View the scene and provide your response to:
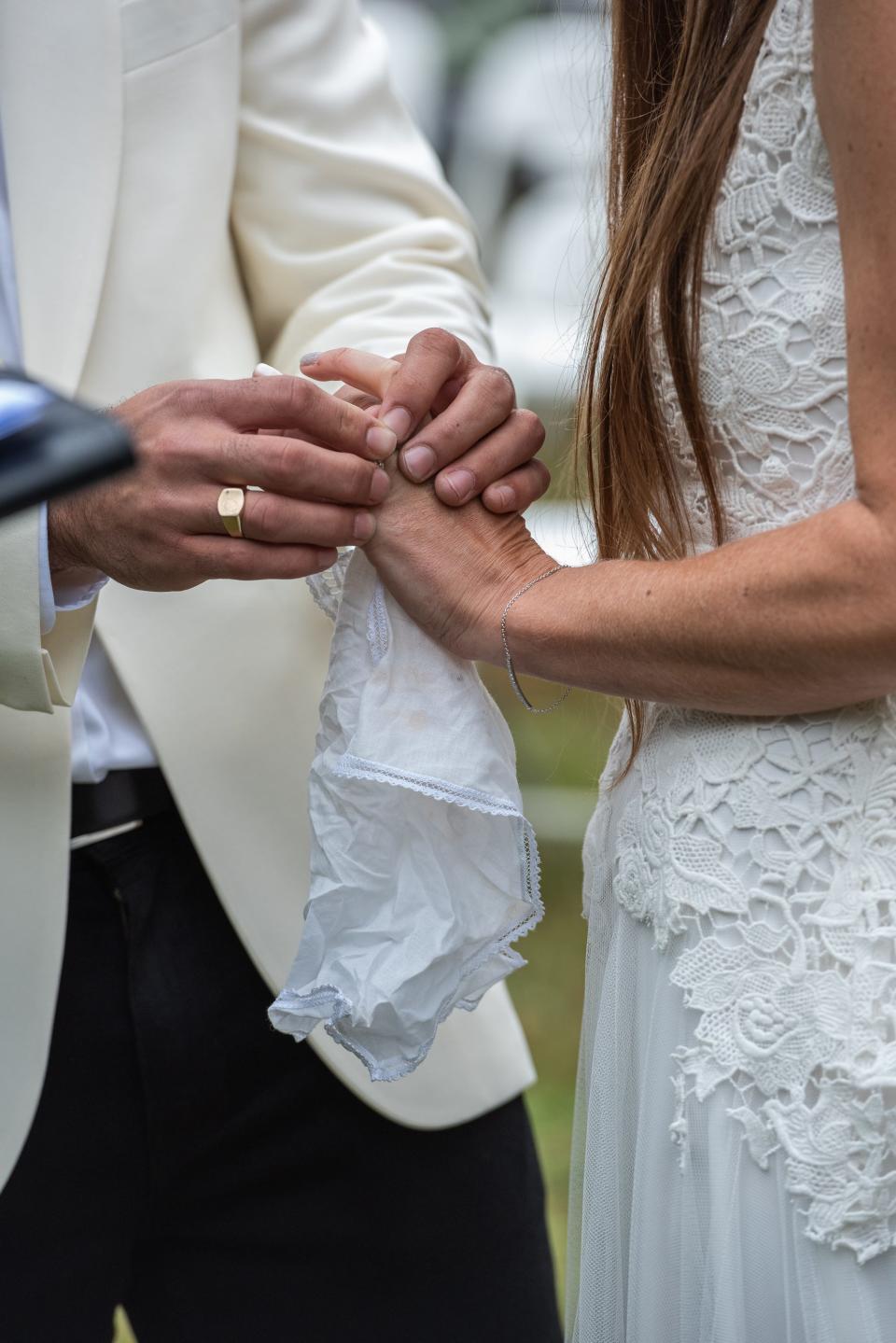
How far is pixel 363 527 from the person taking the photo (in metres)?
1.22

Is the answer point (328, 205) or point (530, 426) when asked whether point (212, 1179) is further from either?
point (328, 205)

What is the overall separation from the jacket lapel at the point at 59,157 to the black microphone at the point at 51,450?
836mm

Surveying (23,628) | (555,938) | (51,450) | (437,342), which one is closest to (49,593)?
(23,628)

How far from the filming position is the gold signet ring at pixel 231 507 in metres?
→ 1.18

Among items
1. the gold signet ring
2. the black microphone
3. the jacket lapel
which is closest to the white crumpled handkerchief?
the gold signet ring

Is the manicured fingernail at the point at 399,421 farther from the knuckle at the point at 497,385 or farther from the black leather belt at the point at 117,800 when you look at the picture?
the black leather belt at the point at 117,800

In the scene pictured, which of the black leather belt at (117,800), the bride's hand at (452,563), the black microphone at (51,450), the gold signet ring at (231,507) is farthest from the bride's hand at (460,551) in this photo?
the black microphone at (51,450)

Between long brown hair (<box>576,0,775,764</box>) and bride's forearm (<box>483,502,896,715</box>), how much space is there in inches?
4.2

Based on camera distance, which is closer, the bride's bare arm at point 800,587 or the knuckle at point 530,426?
the bride's bare arm at point 800,587

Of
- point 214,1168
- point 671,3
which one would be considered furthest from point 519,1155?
point 671,3

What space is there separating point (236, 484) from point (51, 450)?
65 centimetres

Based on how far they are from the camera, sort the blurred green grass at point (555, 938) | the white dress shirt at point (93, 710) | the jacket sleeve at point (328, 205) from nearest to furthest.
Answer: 1. the white dress shirt at point (93, 710)
2. the jacket sleeve at point (328, 205)
3. the blurred green grass at point (555, 938)

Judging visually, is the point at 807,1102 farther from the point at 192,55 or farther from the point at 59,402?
the point at 192,55

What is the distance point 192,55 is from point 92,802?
763 millimetres
